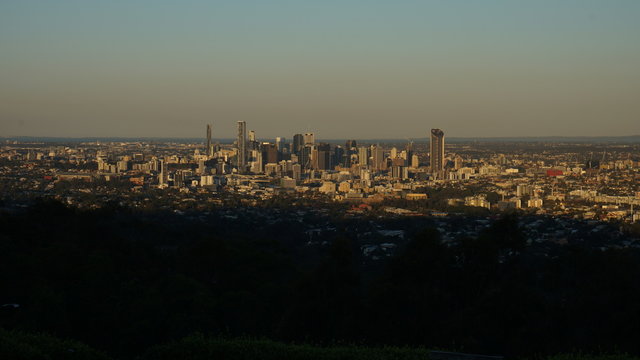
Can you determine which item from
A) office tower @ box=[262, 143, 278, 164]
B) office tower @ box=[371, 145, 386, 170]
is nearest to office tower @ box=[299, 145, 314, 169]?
office tower @ box=[262, 143, 278, 164]

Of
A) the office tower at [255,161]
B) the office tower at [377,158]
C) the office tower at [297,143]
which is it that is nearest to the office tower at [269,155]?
the office tower at [255,161]

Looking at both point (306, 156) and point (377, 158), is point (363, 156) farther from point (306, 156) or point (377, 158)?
point (306, 156)

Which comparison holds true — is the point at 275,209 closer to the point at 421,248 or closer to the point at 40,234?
the point at 40,234

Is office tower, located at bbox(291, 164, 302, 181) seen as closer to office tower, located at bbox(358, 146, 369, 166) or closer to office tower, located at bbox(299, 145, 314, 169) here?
office tower, located at bbox(299, 145, 314, 169)

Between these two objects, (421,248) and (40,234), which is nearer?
(421,248)

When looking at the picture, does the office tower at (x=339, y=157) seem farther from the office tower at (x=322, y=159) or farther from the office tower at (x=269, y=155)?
the office tower at (x=269, y=155)

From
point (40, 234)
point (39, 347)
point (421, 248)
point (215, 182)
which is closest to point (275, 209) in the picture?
point (215, 182)

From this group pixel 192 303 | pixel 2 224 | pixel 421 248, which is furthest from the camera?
pixel 2 224
